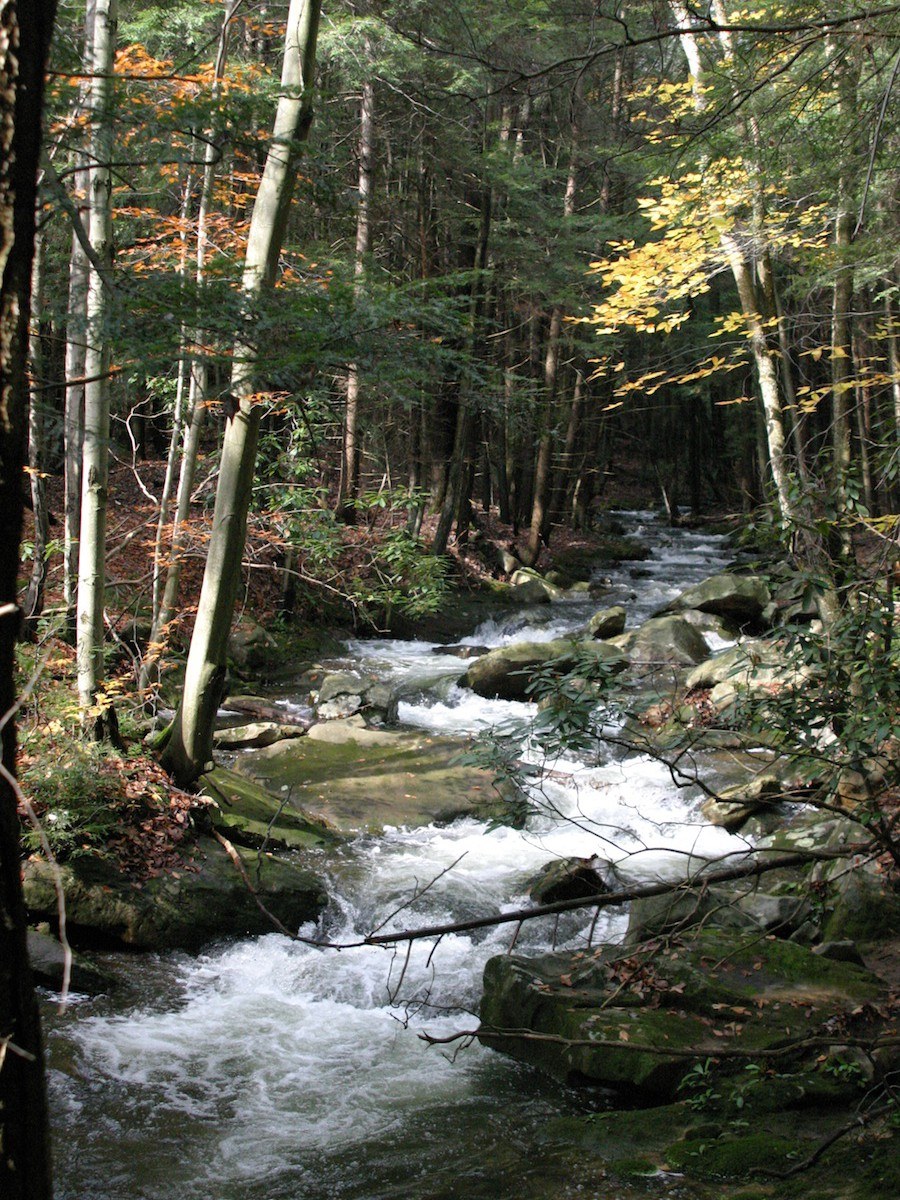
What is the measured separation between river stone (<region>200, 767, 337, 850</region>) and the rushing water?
1.44ft

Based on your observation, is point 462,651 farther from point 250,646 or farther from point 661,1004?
point 661,1004

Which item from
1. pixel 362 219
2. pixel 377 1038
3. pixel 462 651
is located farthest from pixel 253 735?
pixel 362 219

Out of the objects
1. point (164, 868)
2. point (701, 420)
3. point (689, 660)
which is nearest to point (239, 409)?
point (164, 868)

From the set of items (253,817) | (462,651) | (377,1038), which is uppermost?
(462,651)

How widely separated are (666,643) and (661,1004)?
9.53 meters

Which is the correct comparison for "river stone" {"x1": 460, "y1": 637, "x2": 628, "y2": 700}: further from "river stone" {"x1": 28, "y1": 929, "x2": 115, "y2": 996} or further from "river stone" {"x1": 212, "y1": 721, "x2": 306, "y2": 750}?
"river stone" {"x1": 28, "y1": 929, "x2": 115, "y2": 996}

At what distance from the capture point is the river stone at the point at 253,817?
8000 millimetres

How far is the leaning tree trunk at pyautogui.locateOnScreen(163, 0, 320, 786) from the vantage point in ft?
24.0

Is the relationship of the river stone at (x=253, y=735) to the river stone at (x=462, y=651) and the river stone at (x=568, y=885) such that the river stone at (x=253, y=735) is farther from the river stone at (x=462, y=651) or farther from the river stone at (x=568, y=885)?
the river stone at (x=462, y=651)

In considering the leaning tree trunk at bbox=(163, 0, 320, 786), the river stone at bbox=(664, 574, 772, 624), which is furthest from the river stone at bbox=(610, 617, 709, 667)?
the leaning tree trunk at bbox=(163, 0, 320, 786)

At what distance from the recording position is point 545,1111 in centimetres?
514

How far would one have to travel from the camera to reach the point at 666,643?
14.7 meters

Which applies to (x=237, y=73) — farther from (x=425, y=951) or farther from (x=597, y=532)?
(x=597, y=532)

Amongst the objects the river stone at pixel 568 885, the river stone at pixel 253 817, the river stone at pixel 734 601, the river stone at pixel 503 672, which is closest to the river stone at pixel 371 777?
the river stone at pixel 253 817
